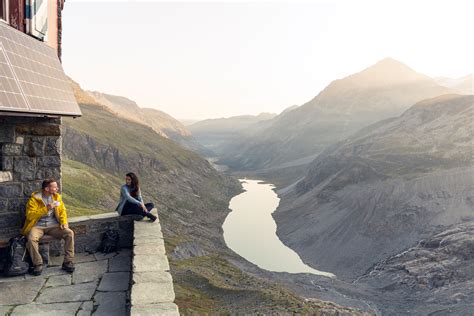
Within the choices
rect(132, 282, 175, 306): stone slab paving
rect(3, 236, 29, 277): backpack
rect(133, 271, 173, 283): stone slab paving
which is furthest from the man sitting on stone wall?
rect(132, 282, 175, 306): stone slab paving

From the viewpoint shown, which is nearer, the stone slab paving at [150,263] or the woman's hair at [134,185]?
the stone slab paving at [150,263]

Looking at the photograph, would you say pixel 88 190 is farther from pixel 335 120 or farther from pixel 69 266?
pixel 335 120

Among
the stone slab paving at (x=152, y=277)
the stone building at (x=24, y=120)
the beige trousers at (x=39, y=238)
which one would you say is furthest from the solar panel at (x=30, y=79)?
the stone slab paving at (x=152, y=277)

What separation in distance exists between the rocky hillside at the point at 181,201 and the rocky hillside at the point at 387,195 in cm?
1447

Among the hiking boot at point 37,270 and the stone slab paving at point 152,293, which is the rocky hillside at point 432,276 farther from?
the hiking boot at point 37,270

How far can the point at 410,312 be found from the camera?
1344 inches

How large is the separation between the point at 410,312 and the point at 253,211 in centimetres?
5338

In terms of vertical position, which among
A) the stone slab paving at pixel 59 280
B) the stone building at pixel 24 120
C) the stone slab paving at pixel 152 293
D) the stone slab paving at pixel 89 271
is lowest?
the stone slab paving at pixel 89 271

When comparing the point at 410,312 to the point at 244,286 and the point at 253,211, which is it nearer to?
the point at 244,286

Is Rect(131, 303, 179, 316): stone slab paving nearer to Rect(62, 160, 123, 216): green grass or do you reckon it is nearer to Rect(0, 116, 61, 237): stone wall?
Rect(0, 116, 61, 237): stone wall

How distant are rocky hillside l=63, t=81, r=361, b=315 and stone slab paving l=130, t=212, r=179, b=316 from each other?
46.6 feet

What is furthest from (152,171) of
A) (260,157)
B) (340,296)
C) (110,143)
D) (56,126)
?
(260,157)

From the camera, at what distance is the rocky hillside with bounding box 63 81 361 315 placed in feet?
89.2

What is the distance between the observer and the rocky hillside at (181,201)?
89.2ft
